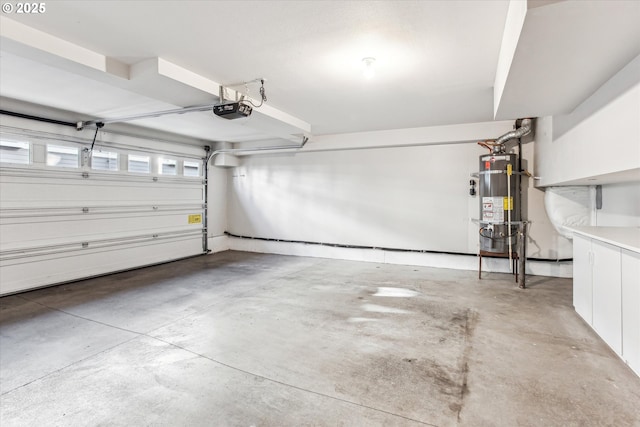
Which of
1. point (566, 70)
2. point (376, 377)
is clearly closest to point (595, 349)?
point (376, 377)

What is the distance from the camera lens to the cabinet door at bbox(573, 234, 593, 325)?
9.73 ft

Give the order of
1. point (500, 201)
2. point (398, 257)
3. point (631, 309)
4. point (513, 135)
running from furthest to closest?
point (398, 257), point (500, 201), point (513, 135), point (631, 309)

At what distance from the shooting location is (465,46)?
264 centimetres

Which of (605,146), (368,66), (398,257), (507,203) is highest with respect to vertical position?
(368,66)

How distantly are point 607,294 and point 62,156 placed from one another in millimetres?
6745

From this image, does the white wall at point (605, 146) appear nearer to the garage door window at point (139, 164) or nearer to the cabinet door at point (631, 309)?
the cabinet door at point (631, 309)

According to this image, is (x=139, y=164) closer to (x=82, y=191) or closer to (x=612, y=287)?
(x=82, y=191)

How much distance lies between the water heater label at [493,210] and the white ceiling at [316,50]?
157 centimetres

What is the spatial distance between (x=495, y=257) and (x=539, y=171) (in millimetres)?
1508

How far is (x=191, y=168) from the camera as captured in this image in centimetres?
702

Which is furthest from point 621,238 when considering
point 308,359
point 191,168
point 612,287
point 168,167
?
point 191,168

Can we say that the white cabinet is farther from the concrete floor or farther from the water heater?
the water heater

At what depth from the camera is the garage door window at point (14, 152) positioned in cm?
413

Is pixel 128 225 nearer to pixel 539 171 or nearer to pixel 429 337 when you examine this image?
pixel 429 337
